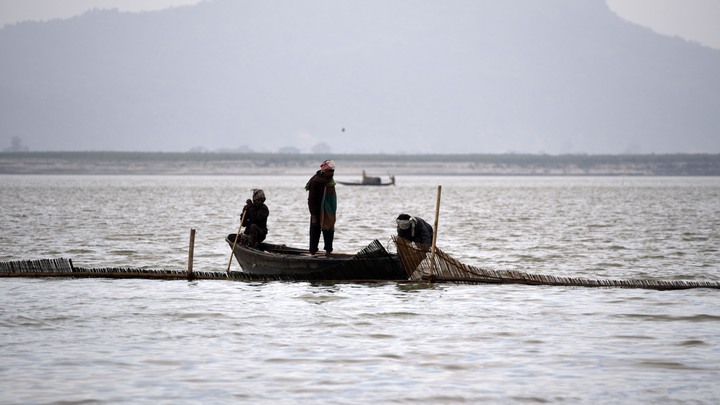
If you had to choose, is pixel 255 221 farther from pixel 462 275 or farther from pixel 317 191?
pixel 462 275

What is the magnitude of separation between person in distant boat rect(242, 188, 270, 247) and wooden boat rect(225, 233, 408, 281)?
34cm

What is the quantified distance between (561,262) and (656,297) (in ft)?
27.0

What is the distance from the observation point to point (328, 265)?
18.7 metres

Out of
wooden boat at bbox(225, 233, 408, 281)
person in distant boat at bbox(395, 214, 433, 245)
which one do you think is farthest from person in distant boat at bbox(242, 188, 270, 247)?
person in distant boat at bbox(395, 214, 433, 245)

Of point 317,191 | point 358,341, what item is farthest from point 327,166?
point 358,341

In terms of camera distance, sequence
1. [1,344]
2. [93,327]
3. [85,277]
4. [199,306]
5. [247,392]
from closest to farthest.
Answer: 1. [247,392]
2. [1,344]
3. [93,327]
4. [199,306]
5. [85,277]

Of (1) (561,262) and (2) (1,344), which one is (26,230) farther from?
(2) (1,344)

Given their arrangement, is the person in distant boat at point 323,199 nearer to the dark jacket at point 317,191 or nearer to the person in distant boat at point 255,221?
the dark jacket at point 317,191

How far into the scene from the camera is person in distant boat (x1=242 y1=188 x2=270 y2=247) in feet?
65.0

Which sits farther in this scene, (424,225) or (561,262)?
(561,262)

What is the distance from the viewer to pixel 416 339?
1328 cm

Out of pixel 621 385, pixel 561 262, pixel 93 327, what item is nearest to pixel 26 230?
pixel 561 262

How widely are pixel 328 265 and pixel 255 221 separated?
87.8 inches

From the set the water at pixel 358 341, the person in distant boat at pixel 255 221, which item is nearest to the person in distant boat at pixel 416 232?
the water at pixel 358 341
